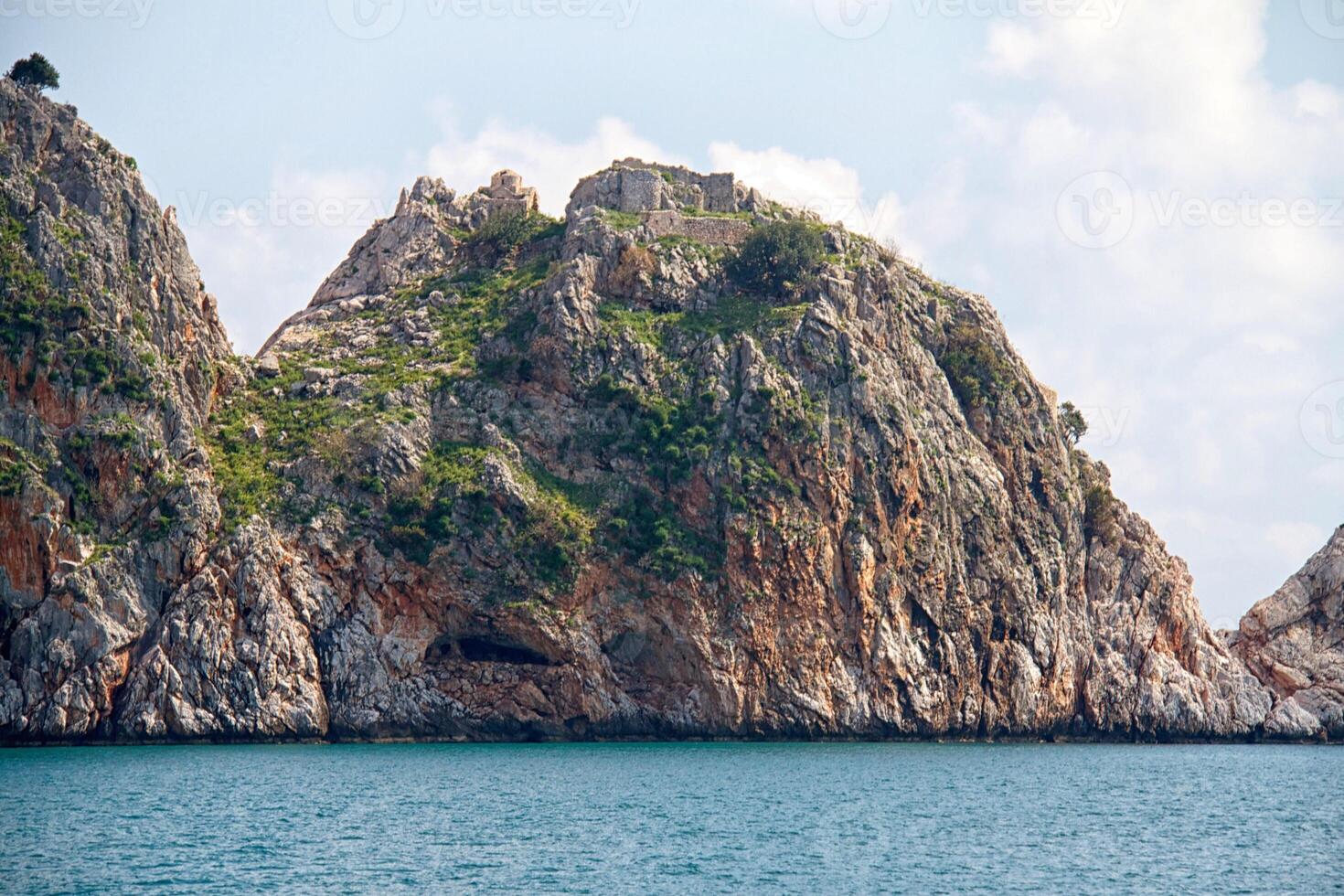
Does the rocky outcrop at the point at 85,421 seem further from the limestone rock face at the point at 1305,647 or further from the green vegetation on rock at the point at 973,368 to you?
the limestone rock face at the point at 1305,647

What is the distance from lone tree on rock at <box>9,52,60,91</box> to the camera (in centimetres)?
8800

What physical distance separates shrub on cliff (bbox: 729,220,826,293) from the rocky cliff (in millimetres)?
207

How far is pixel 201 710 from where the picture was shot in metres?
76.4

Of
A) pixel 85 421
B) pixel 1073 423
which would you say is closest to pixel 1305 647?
pixel 1073 423

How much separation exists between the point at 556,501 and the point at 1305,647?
181ft

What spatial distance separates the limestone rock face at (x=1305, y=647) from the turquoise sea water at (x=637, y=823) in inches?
1102

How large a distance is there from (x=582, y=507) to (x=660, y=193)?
28950 millimetres

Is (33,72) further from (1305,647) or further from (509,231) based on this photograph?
(1305,647)

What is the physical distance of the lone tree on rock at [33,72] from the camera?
88.0m

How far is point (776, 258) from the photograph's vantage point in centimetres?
10238

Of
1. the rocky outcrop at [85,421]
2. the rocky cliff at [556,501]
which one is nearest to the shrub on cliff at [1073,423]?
the rocky cliff at [556,501]

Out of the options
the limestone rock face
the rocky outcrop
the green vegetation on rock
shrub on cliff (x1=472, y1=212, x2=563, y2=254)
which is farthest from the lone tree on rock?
the limestone rock face

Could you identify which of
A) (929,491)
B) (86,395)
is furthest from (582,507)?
(86,395)

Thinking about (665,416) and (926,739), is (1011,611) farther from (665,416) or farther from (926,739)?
(665,416)
